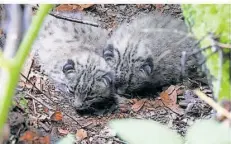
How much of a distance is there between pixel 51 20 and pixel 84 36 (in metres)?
0.22

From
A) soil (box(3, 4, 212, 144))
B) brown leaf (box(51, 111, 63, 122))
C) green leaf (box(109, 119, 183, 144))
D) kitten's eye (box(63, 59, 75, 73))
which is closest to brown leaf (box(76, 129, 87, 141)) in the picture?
soil (box(3, 4, 212, 144))

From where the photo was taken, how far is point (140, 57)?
9.78ft

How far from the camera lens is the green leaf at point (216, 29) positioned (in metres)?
0.73

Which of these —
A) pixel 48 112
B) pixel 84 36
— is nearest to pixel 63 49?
pixel 84 36

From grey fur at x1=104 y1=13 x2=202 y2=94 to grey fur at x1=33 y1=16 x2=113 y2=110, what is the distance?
7 centimetres

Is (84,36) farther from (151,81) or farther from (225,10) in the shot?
(225,10)

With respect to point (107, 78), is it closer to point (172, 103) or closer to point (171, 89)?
point (171, 89)

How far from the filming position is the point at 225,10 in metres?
0.76

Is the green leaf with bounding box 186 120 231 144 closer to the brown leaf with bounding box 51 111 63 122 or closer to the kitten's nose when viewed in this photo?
the brown leaf with bounding box 51 111 63 122

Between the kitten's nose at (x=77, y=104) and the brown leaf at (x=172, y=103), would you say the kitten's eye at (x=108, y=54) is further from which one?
the brown leaf at (x=172, y=103)

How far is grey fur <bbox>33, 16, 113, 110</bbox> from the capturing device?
2.84 metres

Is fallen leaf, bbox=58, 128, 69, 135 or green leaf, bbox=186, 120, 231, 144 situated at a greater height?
fallen leaf, bbox=58, 128, 69, 135

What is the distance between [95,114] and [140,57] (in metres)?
0.55

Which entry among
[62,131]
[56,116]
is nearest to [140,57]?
[56,116]
